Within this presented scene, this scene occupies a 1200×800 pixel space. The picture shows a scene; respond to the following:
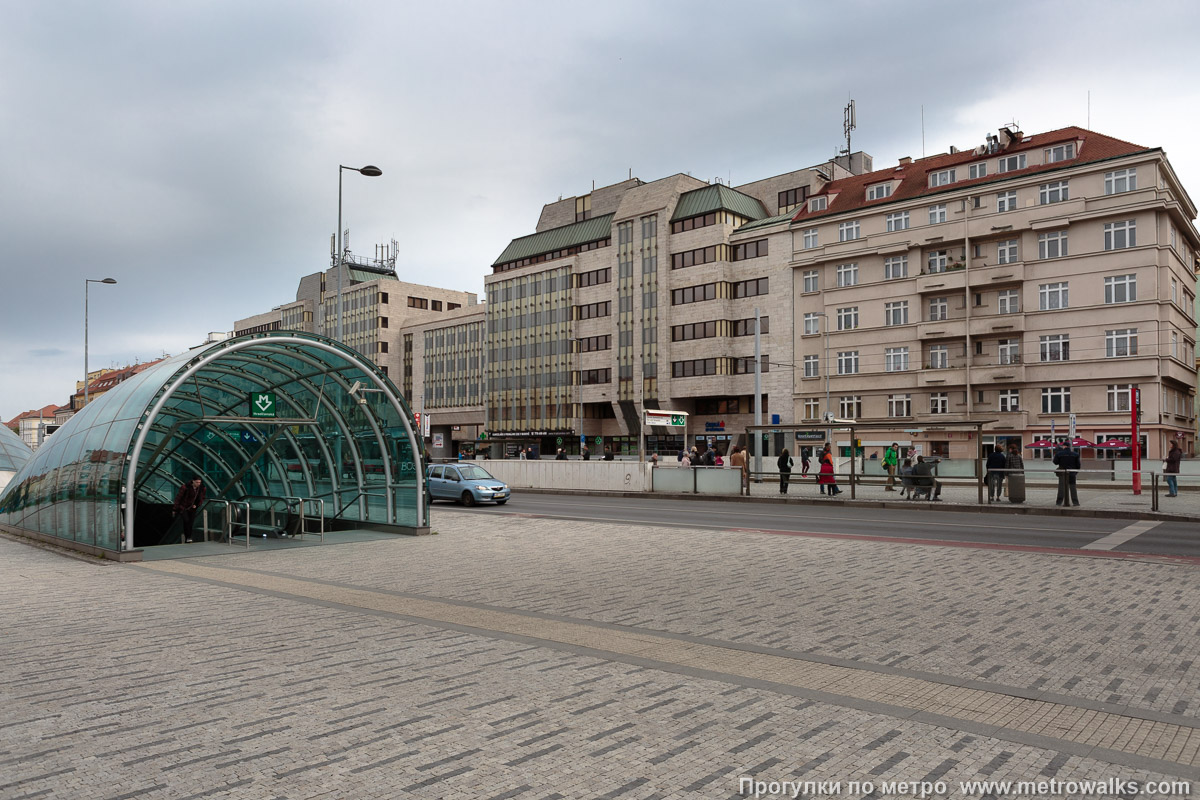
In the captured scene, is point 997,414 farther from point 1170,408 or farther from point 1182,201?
point 1182,201

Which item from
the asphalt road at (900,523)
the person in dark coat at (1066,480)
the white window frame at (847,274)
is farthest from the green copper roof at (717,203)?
the person in dark coat at (1066,480)

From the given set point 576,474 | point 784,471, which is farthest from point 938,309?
point 576,474

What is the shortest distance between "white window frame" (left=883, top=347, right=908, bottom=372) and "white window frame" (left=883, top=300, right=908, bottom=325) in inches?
70.7

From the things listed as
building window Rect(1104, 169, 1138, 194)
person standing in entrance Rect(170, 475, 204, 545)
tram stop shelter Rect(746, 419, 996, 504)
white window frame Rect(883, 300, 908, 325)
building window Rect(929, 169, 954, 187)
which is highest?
building window Rect(929, 169, 954, 187)

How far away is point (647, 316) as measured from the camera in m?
68.0

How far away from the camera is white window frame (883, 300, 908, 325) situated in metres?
55.2

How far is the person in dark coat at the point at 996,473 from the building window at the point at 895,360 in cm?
3058

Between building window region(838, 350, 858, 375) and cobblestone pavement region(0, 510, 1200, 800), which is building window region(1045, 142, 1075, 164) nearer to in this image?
building window region(838, 350, 858, 375)

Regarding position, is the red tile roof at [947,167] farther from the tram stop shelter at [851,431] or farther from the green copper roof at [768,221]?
the tram stop shelter at [851,431]

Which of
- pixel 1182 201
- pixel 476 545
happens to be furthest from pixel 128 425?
pixel 1182 201

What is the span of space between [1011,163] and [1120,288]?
10.4 m

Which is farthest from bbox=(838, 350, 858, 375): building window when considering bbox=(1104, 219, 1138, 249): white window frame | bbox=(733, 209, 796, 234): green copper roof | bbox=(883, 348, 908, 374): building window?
bbox=(1104, 219, 1138, 249): white window frame

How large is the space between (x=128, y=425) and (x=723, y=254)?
177 ft

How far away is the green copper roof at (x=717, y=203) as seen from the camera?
65188 mm
